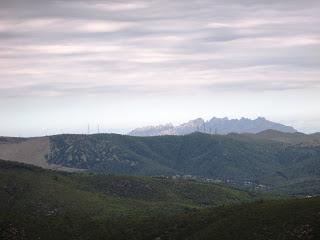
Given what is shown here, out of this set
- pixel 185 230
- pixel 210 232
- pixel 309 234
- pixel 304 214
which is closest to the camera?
pixel 309 234

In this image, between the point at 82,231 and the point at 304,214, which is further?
the point at 82,231

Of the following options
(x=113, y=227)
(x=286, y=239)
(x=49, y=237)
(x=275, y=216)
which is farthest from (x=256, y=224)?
(x=49, y=237)

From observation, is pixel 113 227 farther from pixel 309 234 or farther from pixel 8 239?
pixel 309 234

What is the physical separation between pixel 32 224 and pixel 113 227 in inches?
1145

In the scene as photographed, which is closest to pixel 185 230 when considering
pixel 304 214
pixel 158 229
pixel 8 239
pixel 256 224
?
pixel 158 229

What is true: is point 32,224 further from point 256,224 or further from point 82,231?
point 256,224

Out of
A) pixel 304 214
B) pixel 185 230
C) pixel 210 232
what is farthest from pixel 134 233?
pixel 304 214

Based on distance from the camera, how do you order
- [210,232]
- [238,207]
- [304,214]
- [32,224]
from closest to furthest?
[304,214], [210,232], [238,207], [32,224]

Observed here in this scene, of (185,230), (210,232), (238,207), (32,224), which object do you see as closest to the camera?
(210,232)

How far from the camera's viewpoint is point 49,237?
189000 mm

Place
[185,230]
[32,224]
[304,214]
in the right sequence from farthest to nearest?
[32,224] < [185,230] < [304,214]

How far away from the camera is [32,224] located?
652 ft

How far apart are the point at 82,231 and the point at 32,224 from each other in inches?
733

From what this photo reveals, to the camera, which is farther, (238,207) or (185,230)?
(238,207)
